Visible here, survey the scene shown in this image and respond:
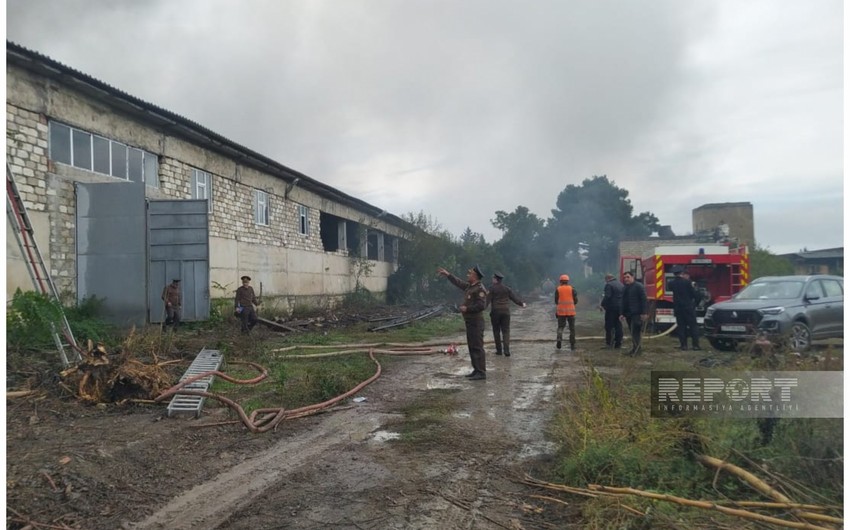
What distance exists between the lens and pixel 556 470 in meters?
4.51

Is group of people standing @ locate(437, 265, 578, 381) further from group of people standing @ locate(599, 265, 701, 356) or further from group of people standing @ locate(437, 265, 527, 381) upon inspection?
group of people standing @ locate(599, 265, 701, 356)

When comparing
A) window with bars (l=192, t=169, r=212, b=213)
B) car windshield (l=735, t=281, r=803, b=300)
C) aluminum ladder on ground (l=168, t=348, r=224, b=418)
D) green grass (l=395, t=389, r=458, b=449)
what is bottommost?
green grass (l=395, t=389, r=458, b=449)

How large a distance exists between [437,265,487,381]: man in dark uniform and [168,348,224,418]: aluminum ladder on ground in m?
3.76

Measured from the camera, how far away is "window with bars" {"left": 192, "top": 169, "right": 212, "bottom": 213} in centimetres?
1730

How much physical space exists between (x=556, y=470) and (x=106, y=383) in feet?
17.8

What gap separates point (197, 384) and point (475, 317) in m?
4.18

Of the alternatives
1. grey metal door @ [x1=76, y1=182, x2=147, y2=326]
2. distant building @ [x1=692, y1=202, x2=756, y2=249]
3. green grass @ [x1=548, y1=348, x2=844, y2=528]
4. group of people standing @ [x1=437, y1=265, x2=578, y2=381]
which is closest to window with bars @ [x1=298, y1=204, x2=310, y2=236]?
grey metal door @ [x1=76, y1=182, x2=147, y2=326]

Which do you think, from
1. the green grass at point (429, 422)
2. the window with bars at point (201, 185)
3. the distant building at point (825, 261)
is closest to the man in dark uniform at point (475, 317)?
the green grass at point (429, 422)

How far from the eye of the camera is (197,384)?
7.50 m

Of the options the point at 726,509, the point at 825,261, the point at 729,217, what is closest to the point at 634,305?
the point at 729,217

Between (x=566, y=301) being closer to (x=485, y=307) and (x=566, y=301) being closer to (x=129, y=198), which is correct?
(x=485, y=307)

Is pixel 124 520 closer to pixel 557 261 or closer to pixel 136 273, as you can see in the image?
pixel 136 273

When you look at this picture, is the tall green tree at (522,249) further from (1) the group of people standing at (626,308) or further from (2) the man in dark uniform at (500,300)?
(2) the man in dark uniform at (500,300)

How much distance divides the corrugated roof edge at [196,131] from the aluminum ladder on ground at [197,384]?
6.27 meters
